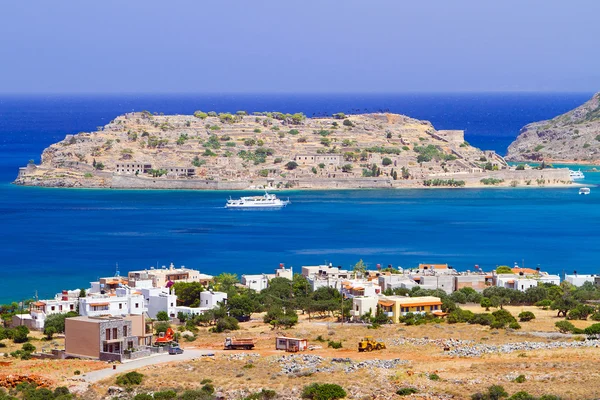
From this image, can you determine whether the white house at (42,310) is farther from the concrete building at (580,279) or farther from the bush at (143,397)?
the concrete building at (580,279)

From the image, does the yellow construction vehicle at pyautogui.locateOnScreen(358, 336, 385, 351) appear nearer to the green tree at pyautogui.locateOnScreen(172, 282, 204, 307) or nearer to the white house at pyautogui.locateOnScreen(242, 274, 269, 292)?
the green tree at pyautogui.locateOnScreen(172, 282, 204, 307)

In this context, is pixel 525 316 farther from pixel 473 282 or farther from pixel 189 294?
pixel 189 294

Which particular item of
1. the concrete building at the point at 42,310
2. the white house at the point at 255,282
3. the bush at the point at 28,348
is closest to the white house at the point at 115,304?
the concrete building at the point at 42,310

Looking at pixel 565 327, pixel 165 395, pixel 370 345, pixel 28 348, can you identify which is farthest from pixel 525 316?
pixel 28 348

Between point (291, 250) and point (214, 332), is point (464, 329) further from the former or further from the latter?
point (291, 250)

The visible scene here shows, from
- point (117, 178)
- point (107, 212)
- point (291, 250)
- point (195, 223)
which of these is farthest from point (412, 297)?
point (117, 178)

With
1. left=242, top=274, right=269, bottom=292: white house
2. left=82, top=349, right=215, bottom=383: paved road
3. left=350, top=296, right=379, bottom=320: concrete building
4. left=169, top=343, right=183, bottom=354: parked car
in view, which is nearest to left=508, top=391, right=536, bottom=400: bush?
left=82, top=349, right=215, bottom=383: paved road
